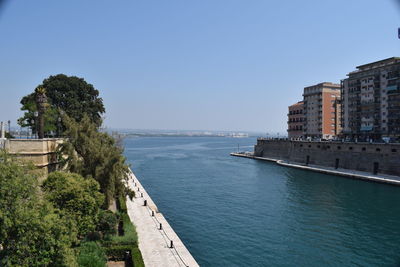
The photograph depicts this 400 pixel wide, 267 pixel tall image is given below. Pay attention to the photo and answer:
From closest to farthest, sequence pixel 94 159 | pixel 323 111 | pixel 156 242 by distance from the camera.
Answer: pixel 156 242
pixel 94 159
pixel 323 111

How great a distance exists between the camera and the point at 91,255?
18938mm

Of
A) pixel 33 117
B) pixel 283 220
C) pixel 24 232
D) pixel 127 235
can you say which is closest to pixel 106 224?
pixel 127 235

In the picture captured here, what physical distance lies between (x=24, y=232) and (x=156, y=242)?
39.0 feet

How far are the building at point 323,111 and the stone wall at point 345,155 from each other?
39.9ft

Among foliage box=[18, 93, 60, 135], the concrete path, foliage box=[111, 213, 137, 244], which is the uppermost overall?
foliage box=[18, 93, 60, 135]

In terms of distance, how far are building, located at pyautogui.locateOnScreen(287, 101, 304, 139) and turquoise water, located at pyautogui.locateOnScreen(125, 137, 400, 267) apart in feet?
172

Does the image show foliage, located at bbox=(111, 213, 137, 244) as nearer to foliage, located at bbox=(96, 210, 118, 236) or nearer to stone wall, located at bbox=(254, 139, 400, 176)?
foliage, located at bbox=(96, 210, 118, 236)

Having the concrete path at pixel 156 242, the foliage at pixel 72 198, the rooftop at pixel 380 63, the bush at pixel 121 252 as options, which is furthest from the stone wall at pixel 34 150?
the rooftop at pixel 380 63

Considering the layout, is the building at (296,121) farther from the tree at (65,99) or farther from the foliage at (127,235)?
the foliage at (127,235)

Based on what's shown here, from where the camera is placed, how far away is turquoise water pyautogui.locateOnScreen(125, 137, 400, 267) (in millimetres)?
25673

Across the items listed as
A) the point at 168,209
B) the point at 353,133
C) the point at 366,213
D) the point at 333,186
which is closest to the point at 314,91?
the point at 353,133

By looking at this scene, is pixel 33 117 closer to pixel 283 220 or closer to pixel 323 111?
pixel 283 220

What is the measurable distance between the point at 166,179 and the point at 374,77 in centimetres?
5301

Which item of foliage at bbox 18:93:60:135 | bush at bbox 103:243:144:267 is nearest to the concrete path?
bush at bbox 103:243:144:267
